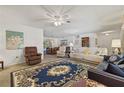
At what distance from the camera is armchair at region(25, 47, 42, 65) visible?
11.9 feet

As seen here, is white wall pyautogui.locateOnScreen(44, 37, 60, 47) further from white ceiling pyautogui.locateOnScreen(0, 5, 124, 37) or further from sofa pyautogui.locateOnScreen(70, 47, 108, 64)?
white ceiling pyautogui.locateOnScreen(0, 5, 124, 37)

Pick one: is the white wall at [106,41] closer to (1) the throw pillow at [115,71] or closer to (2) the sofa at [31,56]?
(1) the throw pillow at [115,71]

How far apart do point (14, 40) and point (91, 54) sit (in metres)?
3.08

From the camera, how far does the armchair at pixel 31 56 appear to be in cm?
363

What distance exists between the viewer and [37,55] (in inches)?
174

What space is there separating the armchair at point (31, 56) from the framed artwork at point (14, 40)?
42 centimetres

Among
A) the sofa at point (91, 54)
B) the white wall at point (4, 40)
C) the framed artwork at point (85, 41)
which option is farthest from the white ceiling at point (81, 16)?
the sofa at point (91, 54)

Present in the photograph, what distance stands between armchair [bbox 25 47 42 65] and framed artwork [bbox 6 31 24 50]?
425 millimetres

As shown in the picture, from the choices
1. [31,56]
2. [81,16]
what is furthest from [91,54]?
[31,56]

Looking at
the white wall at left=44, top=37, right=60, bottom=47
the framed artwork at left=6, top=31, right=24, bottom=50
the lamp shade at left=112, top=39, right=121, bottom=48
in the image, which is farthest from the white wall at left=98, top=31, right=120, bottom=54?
the white wall at left=44, top=37, right=60, bottom=47

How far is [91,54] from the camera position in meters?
4.34
